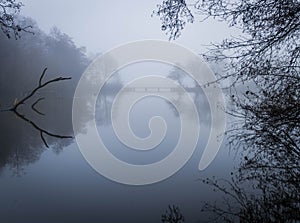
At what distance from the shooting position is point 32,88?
3334 centimetres

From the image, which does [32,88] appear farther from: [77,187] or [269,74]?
[269,74]

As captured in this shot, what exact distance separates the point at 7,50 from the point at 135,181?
27.5 m

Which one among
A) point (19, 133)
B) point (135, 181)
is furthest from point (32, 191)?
point (19, 133)

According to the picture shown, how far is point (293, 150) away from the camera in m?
4.36

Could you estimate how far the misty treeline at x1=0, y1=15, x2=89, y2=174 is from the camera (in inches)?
517

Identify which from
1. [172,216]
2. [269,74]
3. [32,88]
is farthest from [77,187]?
[32,88]

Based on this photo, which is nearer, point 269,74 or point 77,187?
point 269,74

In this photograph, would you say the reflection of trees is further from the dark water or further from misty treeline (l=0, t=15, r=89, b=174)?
misty treeline (l=0, t=15, r=89, b=174)

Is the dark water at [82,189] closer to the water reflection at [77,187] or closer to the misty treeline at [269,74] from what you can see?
the water reflection at [77,187]

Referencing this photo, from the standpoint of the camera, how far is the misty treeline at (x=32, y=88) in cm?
1312

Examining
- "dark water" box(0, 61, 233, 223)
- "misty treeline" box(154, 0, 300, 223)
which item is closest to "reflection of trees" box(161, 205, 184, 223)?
"dark water" box(0, 61, 233, 223)

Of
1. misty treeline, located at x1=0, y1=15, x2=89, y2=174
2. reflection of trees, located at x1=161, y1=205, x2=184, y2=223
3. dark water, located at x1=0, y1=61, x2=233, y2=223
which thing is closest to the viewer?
reflection of trees, located at x1=161, y1=205, x2=184, y2=223

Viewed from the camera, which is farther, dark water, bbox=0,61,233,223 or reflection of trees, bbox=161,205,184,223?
dark water, bbox=0,61,233,223

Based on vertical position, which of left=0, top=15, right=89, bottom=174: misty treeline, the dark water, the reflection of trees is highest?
left=0, top=15, right=89, bottom=174: misty treeline
